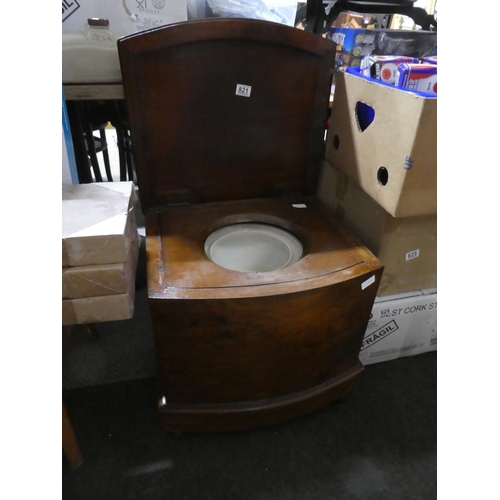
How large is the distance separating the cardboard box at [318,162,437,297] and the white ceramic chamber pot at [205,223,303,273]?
212 millimetres

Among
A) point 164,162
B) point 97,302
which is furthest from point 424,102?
point 97,302

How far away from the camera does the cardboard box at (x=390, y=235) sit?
1.00m

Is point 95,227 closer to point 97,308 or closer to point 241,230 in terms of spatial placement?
point 97,308

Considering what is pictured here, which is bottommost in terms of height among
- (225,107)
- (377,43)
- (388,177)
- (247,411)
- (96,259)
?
(247,411)

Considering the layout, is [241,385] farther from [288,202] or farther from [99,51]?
[99,51]

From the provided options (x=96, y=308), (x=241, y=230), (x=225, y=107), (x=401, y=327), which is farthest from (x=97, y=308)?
(x=401, y=327)

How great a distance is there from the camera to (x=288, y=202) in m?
1.13

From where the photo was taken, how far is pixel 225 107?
103 centimetres

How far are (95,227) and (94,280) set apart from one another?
0.11 meters

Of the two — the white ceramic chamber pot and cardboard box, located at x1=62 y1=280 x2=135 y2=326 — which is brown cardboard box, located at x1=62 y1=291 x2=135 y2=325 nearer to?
cardboard box, located at x1=62 y1=280 x2=135 y2=326

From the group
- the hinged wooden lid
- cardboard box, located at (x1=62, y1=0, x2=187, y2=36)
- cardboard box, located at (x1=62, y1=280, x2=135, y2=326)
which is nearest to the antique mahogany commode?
the hinged wooden lid

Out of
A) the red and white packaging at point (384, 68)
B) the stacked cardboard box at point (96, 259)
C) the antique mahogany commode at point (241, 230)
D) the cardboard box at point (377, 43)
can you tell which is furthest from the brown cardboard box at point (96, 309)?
the cardboard box at point (377, 43)

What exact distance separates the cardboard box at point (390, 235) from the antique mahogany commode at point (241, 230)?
91mm

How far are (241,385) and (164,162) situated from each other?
624 millimetres
